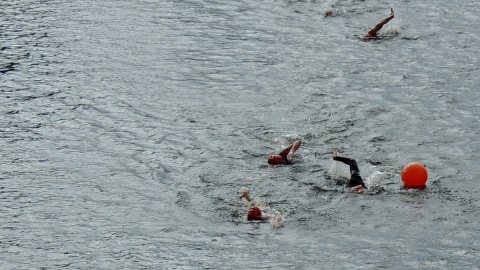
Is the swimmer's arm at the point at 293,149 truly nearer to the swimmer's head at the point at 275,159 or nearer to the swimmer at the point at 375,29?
A: the swimmer's head at the point at 275,159

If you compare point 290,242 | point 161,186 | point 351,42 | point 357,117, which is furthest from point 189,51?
point 290,242

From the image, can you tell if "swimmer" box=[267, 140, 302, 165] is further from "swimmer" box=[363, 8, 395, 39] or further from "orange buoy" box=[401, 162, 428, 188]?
"swimmer" box=[363, 8, 395, 39]

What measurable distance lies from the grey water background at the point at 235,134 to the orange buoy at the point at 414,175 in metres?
0.15

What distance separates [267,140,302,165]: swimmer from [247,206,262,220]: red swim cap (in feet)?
6.89

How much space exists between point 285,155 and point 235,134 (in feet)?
5.94

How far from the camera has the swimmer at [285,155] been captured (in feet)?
53.2

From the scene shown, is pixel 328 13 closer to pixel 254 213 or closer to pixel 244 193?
pixel 244 193

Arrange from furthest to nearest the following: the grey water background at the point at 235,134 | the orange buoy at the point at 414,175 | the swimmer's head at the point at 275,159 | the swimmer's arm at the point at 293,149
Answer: the swimmer's arm at the point at 293,149 < the swimmer's head at the point at 275,159 < the orange buoy at the point at 414,175 < the grey water background at the point at 235,134

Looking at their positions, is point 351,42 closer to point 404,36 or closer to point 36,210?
point 404,36

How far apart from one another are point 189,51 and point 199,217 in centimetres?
937

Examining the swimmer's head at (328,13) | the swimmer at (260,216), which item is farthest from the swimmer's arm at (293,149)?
the swimmer's head at (328,13)

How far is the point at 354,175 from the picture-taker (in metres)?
15.2

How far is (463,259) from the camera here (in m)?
12.9

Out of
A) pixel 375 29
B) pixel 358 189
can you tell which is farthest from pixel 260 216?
pixel 375 29
